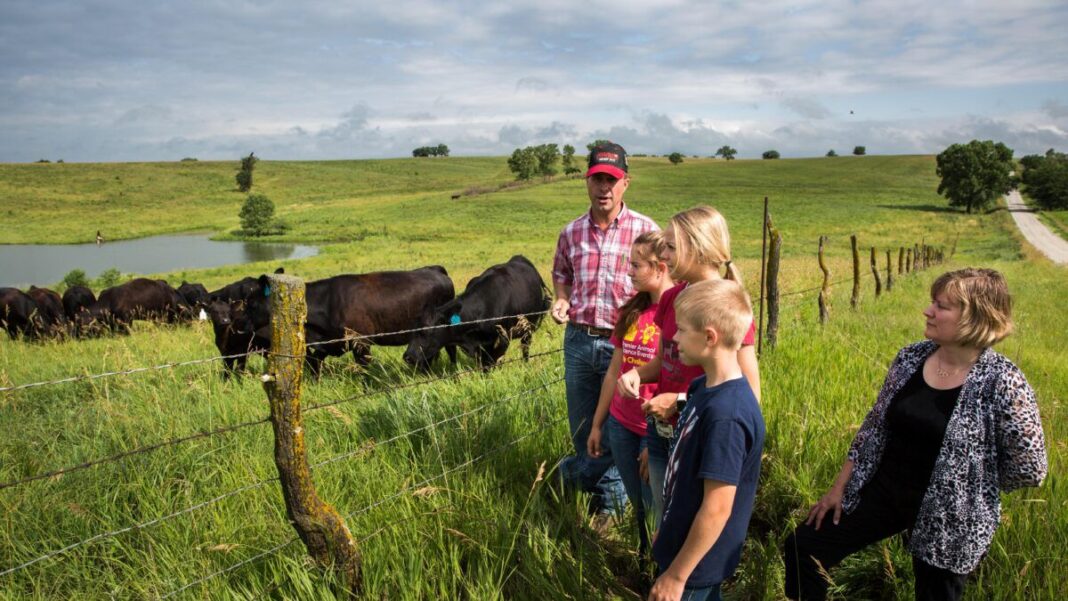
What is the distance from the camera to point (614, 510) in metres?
3.41

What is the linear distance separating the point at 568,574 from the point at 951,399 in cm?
151

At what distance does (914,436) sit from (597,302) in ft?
5.19

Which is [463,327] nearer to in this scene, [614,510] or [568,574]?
[614,510]

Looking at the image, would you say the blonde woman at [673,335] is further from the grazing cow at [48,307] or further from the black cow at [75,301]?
the black cow at [75,301]

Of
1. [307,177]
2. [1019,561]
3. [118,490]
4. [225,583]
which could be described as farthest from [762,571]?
[307,177]

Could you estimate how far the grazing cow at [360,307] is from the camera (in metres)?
8.15

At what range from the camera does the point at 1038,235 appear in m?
42.4

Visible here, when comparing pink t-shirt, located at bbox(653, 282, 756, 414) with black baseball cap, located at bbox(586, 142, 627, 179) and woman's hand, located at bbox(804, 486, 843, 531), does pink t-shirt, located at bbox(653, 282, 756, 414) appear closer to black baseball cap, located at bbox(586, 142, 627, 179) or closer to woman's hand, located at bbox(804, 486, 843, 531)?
woman's hand, located at bbox(804, 486, 843, 531)

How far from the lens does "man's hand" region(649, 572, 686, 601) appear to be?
6.56ft

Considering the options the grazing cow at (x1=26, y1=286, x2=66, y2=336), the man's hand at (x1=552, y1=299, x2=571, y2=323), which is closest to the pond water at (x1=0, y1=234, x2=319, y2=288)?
the grazing cow at (x1=26, y1=286, x2=66, y2=336)

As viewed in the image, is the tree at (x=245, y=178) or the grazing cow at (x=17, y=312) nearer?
the grazing cow at (x=17, y=312)

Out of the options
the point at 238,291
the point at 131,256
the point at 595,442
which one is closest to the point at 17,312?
the point at 238,291

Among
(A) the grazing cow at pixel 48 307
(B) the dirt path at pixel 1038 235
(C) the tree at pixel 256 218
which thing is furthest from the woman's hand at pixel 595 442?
(C) the tree at pixel 256 218

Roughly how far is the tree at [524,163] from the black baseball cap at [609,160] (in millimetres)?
81190
